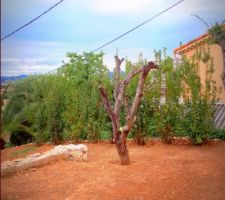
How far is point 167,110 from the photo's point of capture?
9336mm

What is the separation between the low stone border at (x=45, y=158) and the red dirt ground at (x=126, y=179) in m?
0.10

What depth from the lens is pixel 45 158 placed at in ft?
22.1

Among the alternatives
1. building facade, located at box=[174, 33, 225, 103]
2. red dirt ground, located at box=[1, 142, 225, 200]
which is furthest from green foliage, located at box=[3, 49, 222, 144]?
building facade, located at box=[174, 33, 225, 103]

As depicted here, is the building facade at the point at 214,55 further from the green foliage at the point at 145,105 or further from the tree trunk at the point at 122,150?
the tree trunk at the point at 122,150

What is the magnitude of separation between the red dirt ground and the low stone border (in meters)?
0.10

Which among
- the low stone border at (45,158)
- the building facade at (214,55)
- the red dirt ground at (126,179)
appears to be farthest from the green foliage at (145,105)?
the building facade at (214,55)

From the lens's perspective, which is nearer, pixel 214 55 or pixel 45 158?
pixel 45 158

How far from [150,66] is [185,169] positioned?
1929 mm

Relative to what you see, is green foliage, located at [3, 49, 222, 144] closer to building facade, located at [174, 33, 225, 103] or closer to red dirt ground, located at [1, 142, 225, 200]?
red dirt ground, located at [1, 142, 225, 200]

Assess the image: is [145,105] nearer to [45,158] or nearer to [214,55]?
[45,158]

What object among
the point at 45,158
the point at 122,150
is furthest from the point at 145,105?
→ the point at 45,158

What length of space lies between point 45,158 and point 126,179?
5.60 ft

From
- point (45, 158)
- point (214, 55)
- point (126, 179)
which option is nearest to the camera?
point (126, 179)

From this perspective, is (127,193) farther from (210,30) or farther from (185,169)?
(210,30)
